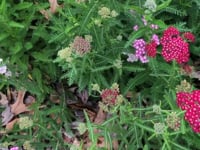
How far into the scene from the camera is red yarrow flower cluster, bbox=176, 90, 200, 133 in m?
2.41

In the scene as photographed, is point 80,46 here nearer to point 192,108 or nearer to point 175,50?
point 175,50

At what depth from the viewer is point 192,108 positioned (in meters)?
2.43

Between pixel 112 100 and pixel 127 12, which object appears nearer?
pixel 112 100

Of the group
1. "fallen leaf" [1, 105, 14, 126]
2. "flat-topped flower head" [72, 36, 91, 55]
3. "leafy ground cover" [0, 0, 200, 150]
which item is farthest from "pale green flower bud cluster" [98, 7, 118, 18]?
"fallen leaf" [1, 105, 14, 126]

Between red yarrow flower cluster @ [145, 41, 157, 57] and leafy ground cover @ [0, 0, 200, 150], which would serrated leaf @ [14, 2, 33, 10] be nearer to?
leafy ground cover @ [0, 0, 200, 150]

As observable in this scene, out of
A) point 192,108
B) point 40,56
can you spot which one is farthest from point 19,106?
point 192,108

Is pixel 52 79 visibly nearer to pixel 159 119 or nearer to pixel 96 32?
pixel 96 32

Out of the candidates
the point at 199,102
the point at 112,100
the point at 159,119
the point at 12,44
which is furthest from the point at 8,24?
the point at 199,102

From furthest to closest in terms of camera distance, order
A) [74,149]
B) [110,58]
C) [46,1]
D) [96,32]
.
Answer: [46,1] < [110,58] < [96,32] < [74,149]

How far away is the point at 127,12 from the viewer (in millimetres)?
3307

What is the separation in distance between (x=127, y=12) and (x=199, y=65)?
1.04 meters

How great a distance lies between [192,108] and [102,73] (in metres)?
1.24

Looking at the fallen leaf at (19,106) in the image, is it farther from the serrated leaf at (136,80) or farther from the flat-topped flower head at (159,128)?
the flat-topped flower head at (159,128)

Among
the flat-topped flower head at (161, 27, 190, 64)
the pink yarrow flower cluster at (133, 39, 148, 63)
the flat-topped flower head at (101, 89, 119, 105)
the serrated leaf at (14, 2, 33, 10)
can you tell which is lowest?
the flat-topped flower head at (101, 89, 119, 105)
